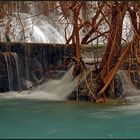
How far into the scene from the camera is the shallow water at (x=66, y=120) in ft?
17.1

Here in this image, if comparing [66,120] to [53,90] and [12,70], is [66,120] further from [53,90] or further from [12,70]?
[12,70]

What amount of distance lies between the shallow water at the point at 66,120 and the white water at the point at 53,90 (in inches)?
39.5

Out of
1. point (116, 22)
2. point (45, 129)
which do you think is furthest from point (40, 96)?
point (45, 129)

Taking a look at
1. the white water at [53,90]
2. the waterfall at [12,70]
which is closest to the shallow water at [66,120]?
the white water at [53,90]

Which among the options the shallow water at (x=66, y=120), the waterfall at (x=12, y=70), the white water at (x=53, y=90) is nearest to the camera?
the shallow water at (x=66, y=120)

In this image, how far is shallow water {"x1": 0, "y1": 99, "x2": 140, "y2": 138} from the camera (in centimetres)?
520

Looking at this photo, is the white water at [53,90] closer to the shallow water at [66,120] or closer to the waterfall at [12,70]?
the waterfall at [12,70]

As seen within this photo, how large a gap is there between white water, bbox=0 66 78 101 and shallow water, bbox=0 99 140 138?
100 cm

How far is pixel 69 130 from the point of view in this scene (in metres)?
5.46

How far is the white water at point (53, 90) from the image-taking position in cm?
1016

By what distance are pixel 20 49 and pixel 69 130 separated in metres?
7.07

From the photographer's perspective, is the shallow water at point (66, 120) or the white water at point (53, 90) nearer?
the shallow water at point (66, 120)

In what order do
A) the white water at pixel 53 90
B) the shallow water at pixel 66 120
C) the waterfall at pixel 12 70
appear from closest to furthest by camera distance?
the shallow water at pixel 66 120
the white water at pixel 53 90
the waterfall at pixel 12 70

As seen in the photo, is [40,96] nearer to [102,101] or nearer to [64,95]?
[64,95]
